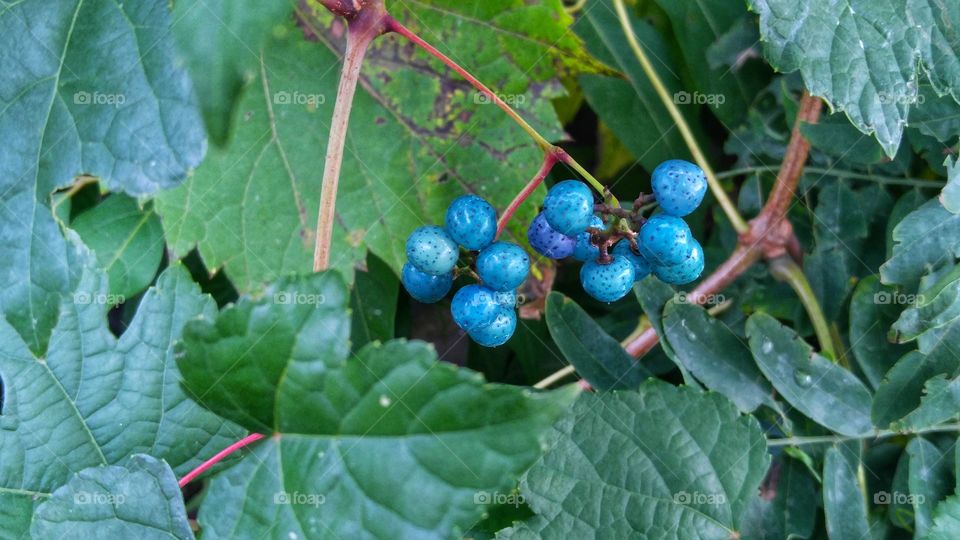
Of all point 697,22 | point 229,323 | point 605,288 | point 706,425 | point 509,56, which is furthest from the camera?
point 697,22

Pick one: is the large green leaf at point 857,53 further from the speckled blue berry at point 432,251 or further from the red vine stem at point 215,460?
the red vine stem at point 215,460

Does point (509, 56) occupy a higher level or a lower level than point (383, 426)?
higher

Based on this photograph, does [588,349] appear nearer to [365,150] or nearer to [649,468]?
[649,468]

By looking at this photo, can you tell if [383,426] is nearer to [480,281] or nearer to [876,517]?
[480,281]

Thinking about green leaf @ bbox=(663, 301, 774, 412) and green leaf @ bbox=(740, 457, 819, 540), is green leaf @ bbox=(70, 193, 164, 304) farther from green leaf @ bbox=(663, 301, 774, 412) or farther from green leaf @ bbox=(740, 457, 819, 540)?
green leaf @ bbox=(740, 457, 819, 540)

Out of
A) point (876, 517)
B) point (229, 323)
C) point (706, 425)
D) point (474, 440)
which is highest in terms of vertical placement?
point (229, 323)

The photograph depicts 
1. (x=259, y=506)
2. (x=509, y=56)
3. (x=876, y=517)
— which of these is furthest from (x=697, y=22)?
(x=259, y=506)

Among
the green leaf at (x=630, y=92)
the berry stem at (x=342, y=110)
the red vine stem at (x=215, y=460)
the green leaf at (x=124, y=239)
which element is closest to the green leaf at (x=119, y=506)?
the red vine stem at (x=215, y=460)

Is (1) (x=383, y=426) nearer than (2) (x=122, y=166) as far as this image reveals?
Yes
